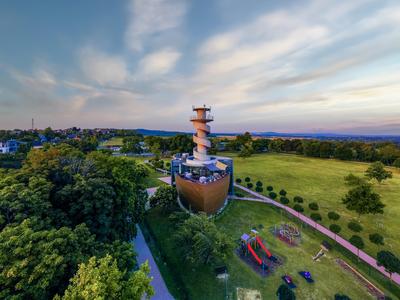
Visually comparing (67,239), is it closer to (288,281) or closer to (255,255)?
(255,255)

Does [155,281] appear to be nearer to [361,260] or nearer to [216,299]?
[216,299]

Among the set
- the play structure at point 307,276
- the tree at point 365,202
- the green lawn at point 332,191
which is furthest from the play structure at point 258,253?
the tree at point 365,202

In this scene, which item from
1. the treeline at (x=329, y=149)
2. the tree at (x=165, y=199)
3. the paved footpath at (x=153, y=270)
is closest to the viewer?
the paved footpath at (x=153, y=270)

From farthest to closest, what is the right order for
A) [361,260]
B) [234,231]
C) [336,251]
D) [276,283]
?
[234,231] < [336,251] < [361,260] < [276,283]

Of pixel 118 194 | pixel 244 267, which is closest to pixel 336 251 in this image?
pixel 244 267

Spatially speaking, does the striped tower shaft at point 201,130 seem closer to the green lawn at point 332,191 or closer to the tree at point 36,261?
the green lawn at point 332,191

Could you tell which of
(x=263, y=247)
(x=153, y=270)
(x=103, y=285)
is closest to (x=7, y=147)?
(x=153, y=270)
